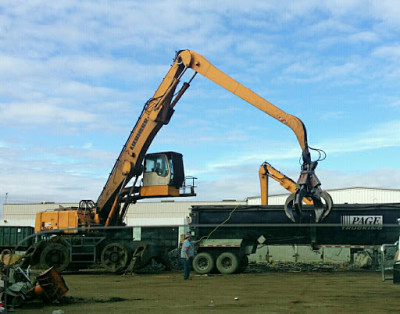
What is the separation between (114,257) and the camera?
80.2ft

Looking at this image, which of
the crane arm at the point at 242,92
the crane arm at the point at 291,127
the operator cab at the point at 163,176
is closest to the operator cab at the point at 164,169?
the operator cab at the point at 163,176

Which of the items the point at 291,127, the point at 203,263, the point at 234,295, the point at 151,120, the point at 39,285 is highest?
the point at 151,120

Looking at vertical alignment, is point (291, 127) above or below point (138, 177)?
above

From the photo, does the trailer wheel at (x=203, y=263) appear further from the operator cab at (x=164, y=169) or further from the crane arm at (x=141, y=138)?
the crane arm at (x=141, y=138)

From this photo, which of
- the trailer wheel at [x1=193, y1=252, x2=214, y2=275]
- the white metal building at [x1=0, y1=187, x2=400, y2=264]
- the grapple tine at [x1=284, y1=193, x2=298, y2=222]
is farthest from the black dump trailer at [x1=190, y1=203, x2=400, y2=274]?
the grapple tine at [x1=284, y1=193, x2=298, y2=222]

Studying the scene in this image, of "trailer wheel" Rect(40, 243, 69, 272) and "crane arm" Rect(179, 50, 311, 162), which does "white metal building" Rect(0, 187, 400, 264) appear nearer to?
"crane arm" Rect(179, 50, 311, 162)

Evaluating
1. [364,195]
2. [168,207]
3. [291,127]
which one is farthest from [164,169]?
[168,207]

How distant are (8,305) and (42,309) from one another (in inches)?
29.8

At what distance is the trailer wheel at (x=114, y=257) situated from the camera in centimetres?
2436

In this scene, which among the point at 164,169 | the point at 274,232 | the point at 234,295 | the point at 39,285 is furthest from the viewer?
the point at 164,169

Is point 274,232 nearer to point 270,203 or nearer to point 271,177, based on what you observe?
point 271,177

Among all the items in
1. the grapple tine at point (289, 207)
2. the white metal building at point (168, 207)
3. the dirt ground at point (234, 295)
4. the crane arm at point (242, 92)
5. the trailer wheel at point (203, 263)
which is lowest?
the dirt ground at point (234, 295)

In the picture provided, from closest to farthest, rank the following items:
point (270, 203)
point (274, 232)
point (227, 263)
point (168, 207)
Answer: point (227, 263) < point (274, 232) < point (270, 203) < point (168, 207)

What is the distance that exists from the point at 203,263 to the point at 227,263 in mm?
1027
